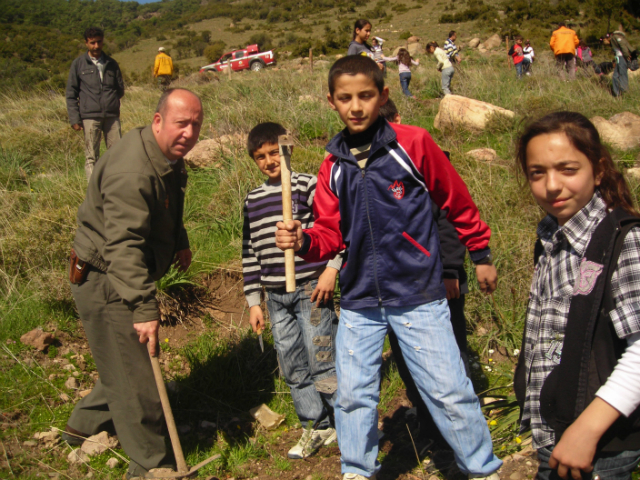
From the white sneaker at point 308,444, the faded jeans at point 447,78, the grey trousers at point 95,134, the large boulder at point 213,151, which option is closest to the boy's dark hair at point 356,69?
the white sneaker at point 308,444

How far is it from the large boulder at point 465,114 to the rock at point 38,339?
5.69 m

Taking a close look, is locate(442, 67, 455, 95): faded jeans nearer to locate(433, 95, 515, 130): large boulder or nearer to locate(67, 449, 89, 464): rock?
locate(433, 95, 515, 130): large boulder

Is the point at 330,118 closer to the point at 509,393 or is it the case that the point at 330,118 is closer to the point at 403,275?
the point at 509,393

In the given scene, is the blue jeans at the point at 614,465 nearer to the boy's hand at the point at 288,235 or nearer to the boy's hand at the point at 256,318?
the boy's hand at the point at 288,235

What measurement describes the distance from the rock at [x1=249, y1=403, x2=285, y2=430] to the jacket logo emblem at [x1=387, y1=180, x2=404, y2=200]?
1.85 m

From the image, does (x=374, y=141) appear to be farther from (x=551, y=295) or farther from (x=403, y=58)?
(x=403, y=58)

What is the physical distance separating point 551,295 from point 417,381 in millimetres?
736

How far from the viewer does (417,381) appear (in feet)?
6.76

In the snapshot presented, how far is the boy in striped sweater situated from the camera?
2.68m

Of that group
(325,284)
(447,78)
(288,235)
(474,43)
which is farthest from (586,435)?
(474,43)

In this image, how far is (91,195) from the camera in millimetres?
2486

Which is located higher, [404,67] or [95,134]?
[404,67]

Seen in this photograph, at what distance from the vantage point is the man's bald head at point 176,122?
2.43m

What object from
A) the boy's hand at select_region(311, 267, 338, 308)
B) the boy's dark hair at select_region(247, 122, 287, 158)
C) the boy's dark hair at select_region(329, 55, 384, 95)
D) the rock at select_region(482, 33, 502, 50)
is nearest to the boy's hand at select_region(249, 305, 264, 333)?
the boy's hand at select_region(311, 267, 338, 308)
